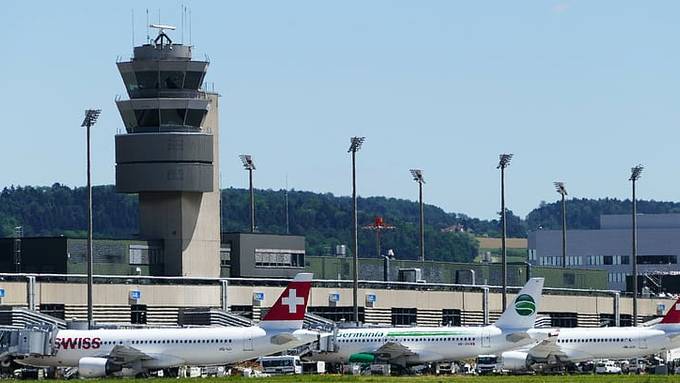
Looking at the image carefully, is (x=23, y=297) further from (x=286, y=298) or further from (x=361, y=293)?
(x=361, y=293)

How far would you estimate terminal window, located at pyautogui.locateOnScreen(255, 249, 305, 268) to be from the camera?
5349 inches

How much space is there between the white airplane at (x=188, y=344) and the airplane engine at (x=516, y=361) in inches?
539

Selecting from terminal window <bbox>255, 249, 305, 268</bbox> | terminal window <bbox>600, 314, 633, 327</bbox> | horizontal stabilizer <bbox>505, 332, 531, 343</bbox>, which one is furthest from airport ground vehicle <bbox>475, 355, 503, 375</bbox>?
terminal window <bbox>600, 314, 633, 327</bbox>

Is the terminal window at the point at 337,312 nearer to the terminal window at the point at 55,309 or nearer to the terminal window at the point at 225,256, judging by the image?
the terminal window at the point at 225,256

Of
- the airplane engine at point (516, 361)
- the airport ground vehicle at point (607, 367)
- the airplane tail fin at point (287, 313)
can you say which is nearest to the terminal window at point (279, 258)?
the airport ground vehicle at point (607, 367)

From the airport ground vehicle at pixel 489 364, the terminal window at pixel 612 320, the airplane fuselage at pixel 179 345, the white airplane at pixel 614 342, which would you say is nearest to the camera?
the airplane fuselage at pixel 179 345

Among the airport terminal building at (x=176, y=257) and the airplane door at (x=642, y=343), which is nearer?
the airplane door at (x=642, y=343)

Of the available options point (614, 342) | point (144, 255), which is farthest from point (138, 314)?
point (614, 342)

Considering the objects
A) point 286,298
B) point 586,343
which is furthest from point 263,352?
point 586,343

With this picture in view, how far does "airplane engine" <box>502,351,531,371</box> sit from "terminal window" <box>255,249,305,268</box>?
31.8 meters

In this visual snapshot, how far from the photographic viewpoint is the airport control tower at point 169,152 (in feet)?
419

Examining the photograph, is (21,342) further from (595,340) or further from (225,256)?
(225,256)

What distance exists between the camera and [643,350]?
114 m

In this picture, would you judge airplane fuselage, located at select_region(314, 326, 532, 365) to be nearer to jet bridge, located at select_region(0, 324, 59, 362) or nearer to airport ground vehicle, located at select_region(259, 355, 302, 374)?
airport ground vehicle, located at select_region(259, 355, 302, 374)
